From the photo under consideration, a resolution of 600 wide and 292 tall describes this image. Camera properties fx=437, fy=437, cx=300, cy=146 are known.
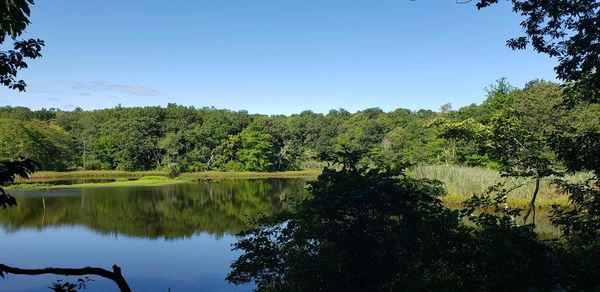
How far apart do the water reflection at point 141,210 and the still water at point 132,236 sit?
46 mm

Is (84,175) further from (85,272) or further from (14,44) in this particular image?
(85,272)

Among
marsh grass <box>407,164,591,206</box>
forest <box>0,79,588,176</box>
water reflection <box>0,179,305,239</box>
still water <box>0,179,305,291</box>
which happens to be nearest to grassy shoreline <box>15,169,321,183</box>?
forest <box>0,79,588,176</box>

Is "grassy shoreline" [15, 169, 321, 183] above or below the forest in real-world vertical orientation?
below

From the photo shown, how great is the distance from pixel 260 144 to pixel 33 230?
41585 mm

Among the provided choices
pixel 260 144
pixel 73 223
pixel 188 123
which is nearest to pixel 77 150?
pixel 188 123

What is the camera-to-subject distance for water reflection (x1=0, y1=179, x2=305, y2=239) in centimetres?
1961

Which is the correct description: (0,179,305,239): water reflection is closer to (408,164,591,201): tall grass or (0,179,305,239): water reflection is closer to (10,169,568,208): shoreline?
(10,169,568,208): shoreline

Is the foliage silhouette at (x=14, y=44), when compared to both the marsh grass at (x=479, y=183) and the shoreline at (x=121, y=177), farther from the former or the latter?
the shoreline at (x=121, y=177)

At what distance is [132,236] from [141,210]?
23.0 ft

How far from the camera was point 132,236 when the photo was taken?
17953 millimetres

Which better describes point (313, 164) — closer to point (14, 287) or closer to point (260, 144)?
point (260, 144)

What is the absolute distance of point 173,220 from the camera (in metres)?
21.7

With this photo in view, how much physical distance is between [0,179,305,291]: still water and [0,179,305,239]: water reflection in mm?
46

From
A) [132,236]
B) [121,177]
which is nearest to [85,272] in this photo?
[132,236]
